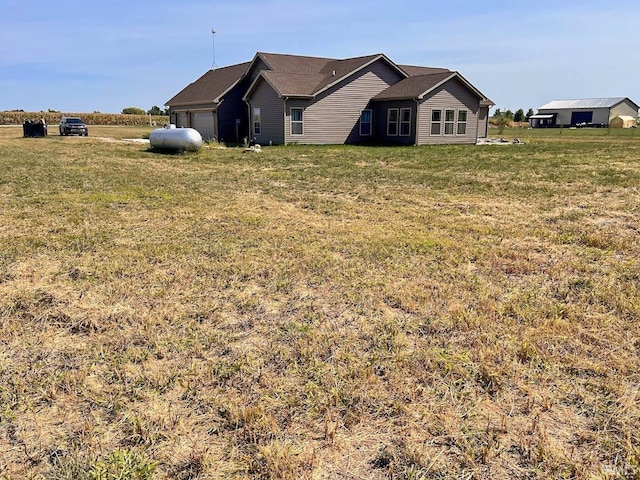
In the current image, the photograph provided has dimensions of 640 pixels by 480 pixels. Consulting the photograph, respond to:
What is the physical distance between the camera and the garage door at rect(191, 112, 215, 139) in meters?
28.0

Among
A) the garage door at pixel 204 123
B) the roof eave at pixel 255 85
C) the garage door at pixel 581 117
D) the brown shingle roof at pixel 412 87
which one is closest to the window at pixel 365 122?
the brown shingle roof at pixel 412 87

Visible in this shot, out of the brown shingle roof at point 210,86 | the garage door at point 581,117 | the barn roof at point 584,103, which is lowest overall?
the brown shingle roof at point 210,86

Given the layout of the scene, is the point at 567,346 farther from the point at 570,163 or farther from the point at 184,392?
the point at 570,163

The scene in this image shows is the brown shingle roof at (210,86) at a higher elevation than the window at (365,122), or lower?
higher

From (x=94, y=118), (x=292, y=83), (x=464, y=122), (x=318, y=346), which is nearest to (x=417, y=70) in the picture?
(x=464, y=122)

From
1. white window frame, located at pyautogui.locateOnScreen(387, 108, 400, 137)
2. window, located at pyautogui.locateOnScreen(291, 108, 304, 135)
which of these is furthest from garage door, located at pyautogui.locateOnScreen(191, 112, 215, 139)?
white window frame, located at pyautogui.locateOnScreen(387, 108, 400, 137)

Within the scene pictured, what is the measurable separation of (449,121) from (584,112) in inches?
2601

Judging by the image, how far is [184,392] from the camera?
2902mm

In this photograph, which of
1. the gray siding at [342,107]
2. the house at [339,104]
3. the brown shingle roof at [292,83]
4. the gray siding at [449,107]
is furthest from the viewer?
the gray siding at [449,107]

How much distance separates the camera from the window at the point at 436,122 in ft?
83.0

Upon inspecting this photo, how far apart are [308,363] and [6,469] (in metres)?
1.66

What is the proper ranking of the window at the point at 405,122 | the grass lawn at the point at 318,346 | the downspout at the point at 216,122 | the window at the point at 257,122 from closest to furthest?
the grass lawn at the point at 318,346 → the window at the point at 405,122 → the window at the point at 257,122 → the downspout at the point at 216,122

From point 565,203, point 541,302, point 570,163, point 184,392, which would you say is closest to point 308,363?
point 184,392

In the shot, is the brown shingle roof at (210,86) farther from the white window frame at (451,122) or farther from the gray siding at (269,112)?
the white window frame at (451,122)
